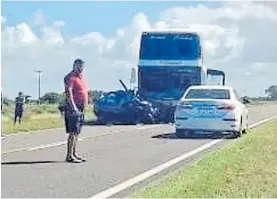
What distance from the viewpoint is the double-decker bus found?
36.6m

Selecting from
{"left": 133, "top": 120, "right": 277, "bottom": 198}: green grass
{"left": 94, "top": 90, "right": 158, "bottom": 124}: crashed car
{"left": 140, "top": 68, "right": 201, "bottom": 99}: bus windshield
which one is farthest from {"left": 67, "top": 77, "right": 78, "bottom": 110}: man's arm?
{"left": 94, "top": 90, "right": 158, "bottom": 124}: crashed car

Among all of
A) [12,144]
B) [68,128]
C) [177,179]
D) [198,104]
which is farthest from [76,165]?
[198,104]

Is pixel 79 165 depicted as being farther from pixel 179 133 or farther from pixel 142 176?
pixel 179 133

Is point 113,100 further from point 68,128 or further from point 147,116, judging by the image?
point 68,128

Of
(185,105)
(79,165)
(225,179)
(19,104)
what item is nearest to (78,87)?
(79,165)

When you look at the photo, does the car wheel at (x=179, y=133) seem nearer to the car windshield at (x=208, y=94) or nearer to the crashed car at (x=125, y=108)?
the car windshield at (x=208, y=94)

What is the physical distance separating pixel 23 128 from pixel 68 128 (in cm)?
1687

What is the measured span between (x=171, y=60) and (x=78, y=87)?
21467 mm

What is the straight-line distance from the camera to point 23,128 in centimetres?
3234

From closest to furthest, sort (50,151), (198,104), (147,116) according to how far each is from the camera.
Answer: (50,151), (198,104), (147,116)

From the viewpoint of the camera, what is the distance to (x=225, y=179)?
12.1 m

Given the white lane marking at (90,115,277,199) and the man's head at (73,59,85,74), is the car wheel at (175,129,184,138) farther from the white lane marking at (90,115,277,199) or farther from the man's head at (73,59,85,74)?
the man's head at (73,59,85,74)

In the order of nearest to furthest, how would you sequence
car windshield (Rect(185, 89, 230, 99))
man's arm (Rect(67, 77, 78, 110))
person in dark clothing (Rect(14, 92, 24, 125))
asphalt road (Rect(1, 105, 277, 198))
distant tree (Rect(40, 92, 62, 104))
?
asphalt road (Rect(1, 105, 277, 198)), man's arm (Rect(67, 77, 78, 110)), car windshield (Rect(185, 89, 230, 99)), person in dark clothing (Rect(14, 92, 24, 125)), distant tree (Rect(40, 92, 62, 104))

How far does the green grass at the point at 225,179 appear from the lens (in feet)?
35.0
